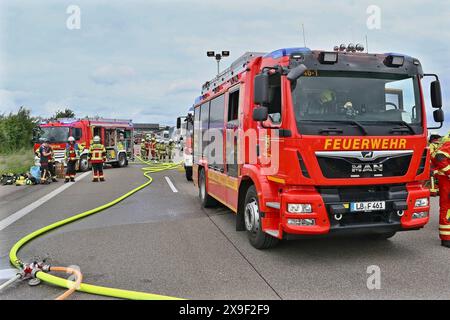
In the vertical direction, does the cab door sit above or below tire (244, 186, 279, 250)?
above

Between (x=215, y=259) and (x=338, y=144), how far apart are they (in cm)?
206

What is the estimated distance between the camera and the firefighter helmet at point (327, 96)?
15.4 ft

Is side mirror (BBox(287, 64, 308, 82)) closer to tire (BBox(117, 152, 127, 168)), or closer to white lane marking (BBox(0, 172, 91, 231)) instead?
white lane marking (BBox(0, 172, 91, 231))

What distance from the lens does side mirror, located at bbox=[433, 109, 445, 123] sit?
5234 millimetres

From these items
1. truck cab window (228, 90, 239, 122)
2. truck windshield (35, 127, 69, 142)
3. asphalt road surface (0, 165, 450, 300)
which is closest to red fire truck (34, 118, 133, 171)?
truck windshield (35, 127, 69, 142)

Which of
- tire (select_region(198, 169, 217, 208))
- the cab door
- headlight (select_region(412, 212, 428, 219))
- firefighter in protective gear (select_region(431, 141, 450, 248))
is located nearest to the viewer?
headlight (select_region(412, 212, 428, 219))

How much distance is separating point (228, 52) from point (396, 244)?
13.2 m

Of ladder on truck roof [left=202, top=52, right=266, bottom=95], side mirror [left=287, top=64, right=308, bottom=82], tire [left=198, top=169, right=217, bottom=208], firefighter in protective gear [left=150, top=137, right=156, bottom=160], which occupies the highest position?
ladder on truck roof [left=202, top=52, right=266, bottom=95]

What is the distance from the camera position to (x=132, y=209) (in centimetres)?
863

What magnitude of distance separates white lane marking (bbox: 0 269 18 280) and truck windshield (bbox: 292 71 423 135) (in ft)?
12.0

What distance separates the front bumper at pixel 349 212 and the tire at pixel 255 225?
0.53 m

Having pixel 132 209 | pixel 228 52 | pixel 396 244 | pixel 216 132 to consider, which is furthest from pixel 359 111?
pixel 228 52

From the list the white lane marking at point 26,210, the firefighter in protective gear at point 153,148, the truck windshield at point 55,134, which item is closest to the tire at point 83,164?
the truck windshield at point 55,134
